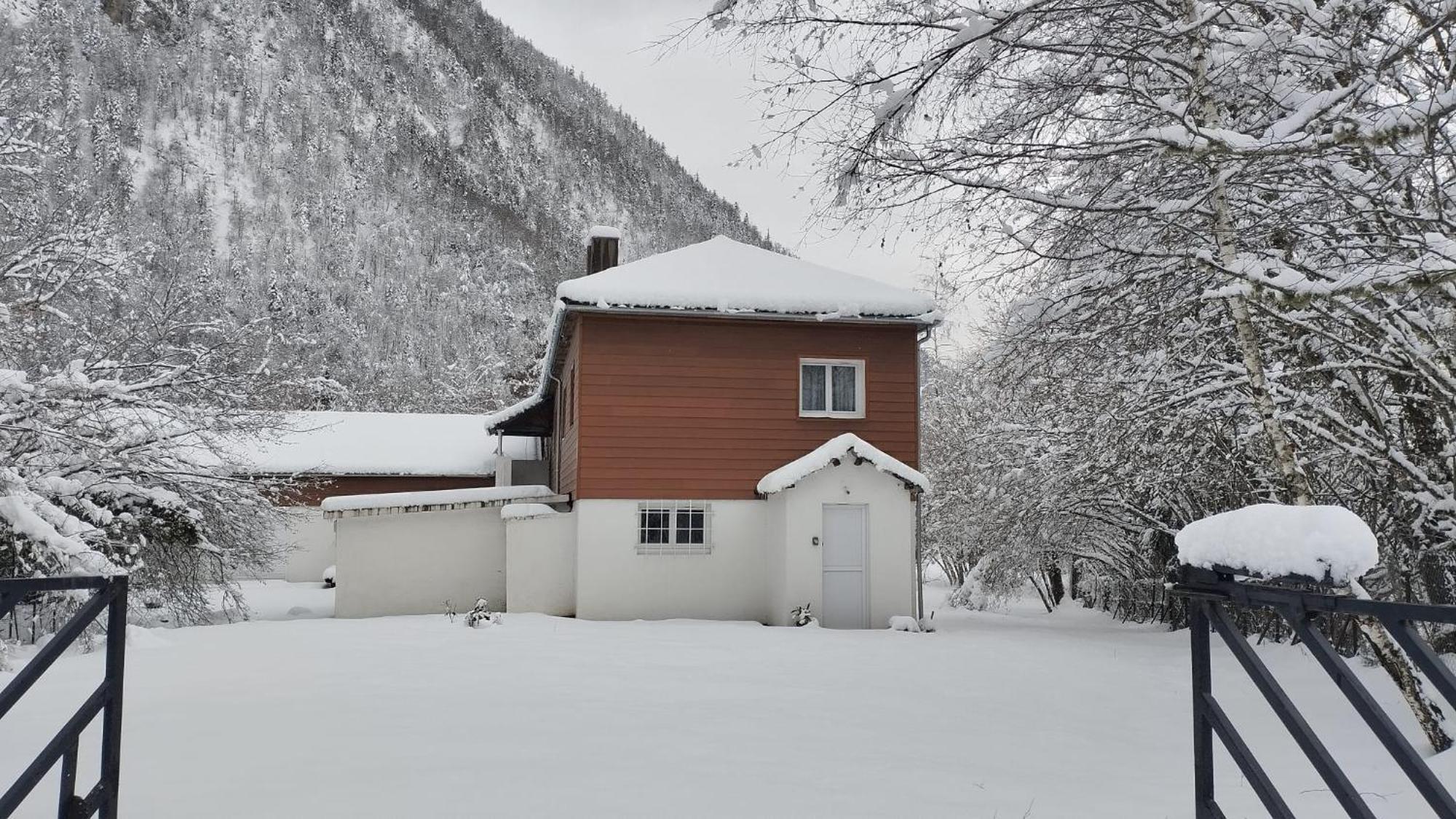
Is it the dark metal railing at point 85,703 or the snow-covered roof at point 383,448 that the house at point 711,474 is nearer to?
the snow-covered roof at point 383,448

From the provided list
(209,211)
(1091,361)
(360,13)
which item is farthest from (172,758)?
(360,13)

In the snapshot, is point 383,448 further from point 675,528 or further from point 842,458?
point 842,458

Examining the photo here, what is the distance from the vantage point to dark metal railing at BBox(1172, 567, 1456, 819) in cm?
227

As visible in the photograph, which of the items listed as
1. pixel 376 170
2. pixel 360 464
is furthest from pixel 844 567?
pixel 376 170

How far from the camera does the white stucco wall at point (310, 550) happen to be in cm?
2625

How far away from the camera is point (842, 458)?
15.1 metres

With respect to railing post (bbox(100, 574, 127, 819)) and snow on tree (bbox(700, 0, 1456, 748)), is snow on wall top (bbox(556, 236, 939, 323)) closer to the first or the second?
snow on tree (bbox(700, 0, 1456, 748))

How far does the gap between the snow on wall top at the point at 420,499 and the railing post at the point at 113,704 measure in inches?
525

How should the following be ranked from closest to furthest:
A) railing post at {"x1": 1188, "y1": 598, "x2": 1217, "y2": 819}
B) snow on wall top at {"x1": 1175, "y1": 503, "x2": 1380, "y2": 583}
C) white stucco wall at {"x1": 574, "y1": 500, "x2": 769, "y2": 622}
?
snow on wall top at {"x1": 1175, "y1": 503, "x2": 1380, "y2": 583} → railing post at {"x1": 1188, "y1": 598, "x2": 1217, "y2": 819} → white stucco wall at {"x1": 574, "y1": 500, "x2": 769, "y2": 622}

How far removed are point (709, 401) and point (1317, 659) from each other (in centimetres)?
1316

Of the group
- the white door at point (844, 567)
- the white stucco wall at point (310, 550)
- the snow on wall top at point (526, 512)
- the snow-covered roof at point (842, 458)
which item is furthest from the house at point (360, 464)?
the white door at point (844, 567)

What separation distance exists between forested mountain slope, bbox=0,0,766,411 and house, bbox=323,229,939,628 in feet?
92.2

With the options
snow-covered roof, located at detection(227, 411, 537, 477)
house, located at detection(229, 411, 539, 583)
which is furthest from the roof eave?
snow-covered roof, located at detection(227, 411, 537, 477)

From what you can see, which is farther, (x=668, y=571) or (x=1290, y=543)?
(x=668, y=571)
